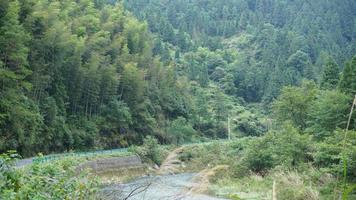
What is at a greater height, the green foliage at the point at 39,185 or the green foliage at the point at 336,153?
the green foliage at the point at 39,185

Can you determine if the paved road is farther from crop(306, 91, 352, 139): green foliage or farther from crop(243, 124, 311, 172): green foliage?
crop(306, 91, 352, 139): green foliage

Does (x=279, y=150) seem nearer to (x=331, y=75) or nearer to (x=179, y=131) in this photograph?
(x=331, y=75)

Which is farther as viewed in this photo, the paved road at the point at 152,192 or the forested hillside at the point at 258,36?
the forested hillside at the point at 258,36

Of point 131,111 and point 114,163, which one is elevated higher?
point 131,111

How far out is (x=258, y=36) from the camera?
363 ft

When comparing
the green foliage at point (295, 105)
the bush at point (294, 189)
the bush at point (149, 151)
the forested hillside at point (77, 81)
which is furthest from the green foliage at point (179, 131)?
the bush at point (294, 189)

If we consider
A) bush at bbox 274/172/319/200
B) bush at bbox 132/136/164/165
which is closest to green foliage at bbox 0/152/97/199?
bush at bbox 274/172/319/200

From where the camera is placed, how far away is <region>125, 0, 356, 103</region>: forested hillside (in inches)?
3423

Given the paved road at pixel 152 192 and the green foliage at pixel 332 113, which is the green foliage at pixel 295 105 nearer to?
the green foliage at pixel 332 113

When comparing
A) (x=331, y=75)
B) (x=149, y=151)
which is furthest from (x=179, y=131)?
(x=331, y=75)

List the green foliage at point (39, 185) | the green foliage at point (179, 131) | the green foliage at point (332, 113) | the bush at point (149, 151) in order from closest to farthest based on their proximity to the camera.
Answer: the green foliage at point (39, 185)
the green foliage at point (332, 113)
the bush at point (149, 151)
the green foliage at point (179, 131)

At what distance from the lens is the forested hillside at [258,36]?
8694cm

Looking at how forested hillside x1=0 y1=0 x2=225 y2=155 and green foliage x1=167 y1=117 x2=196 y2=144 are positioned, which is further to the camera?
green foliage x1=167 y1=117 x2=196 y2=144

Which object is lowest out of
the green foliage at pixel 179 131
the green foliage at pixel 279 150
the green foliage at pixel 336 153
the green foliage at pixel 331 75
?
the green foliage at pixel 179 131
